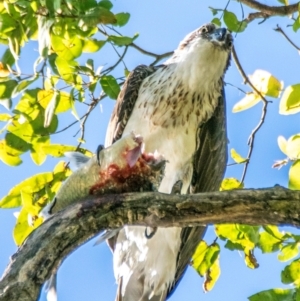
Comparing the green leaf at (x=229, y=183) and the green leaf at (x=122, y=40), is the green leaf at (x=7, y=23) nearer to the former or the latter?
the green leaf at (x=122, y=40)

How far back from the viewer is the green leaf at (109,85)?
4238 millimetres

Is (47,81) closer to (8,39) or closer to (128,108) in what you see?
(8,39)

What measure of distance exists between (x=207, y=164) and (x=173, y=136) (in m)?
0.29

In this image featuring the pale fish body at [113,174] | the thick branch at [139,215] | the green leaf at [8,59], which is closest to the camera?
the thick branch at [139,215]

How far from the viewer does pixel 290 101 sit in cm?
400

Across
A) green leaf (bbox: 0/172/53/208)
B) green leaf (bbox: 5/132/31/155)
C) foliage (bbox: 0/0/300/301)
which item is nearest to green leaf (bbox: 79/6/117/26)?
foliage (bbox: 0/0/300/301)

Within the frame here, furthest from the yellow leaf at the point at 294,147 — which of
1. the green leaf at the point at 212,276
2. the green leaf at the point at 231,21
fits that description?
the green leaf at the point at 212,276

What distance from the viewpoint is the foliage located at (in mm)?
3805

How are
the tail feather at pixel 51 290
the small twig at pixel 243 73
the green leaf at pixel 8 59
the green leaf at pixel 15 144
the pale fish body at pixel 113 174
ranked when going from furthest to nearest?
the small twig at pixel 243 73 < the green leaf at pixel 15 144 < the green leaf at pixel 8 59 < the pale fish body at pixel 113 174 < the tail feather at pixel 51 290

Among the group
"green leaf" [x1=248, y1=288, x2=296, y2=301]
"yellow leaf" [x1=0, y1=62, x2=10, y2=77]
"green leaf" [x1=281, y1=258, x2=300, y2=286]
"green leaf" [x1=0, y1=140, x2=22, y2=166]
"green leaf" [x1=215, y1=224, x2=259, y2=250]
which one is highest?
"yellow leaf" [x1=0, y1=62, x2=10, y2=77]

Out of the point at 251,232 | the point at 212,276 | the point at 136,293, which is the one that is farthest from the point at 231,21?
the point at 136,293

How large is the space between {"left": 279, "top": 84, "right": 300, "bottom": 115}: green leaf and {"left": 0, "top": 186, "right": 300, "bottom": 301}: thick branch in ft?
3.64


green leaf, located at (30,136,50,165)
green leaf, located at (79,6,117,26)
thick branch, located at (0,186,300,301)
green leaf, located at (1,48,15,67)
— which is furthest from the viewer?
green leaf, located at (30,136,50,165)

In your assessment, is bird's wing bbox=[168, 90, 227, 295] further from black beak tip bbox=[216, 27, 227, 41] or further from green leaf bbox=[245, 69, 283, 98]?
green leaf bbox=[245, 69, 283, 98]
